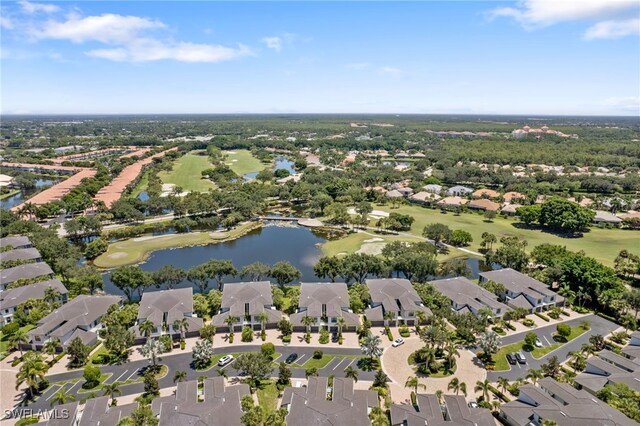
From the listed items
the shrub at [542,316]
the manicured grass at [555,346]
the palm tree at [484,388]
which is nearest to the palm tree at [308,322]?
the palm tree at [484,388]

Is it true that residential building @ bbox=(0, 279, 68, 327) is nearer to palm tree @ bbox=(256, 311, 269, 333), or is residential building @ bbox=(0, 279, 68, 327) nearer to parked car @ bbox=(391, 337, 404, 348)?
palm tree @ bbox=(256, 311, 269, 333)

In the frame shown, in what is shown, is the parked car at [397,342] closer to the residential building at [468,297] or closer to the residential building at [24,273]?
the residential building at [468,297]

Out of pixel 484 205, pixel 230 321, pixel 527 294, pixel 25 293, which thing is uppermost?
pixel 25 293

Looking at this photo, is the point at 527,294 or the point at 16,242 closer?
the point at 527,294

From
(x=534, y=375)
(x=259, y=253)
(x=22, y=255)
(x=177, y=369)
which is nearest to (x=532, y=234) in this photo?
(x=534, y=375)

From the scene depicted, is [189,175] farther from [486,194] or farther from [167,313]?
[167,313]

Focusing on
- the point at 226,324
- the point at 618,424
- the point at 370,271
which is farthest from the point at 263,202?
the point at 618,424

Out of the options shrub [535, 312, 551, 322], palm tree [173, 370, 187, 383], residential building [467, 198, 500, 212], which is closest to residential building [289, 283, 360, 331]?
palm tree [173, 370, 187, 383]
